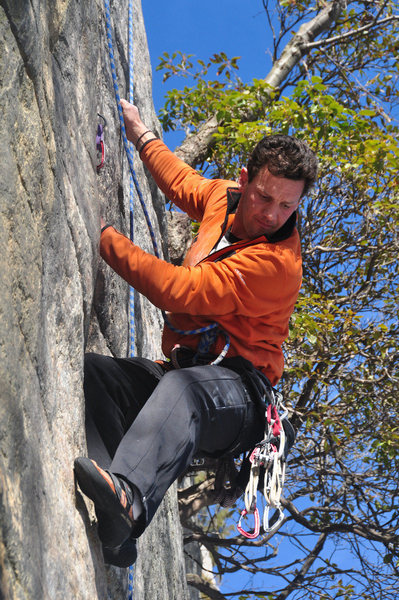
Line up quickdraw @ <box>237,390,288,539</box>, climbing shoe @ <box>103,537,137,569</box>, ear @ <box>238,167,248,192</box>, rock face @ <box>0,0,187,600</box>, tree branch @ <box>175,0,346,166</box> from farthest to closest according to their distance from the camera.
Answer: tree branch @ <box>175,0,346,166</box> < ear @ <box>238,167,248,192</box> < quickdraw @ <box>237,390,288,539</box> < climbing shoe @ <box>103,537,137,569</box> < rock face @ <box>0,0,187,600</box>

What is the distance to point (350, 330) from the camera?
7082 mm

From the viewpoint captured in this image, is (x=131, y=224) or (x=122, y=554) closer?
(x=122, y=554)

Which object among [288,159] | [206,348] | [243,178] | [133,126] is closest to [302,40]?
[133,126]

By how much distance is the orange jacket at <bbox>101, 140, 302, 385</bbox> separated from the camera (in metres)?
3.17

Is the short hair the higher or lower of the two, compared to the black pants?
higher

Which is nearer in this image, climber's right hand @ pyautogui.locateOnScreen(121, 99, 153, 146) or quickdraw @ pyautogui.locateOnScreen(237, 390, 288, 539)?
quickdraw @ pyautogui.locateOnScreen(237, 390, 288, 539)

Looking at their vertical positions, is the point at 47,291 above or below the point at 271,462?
above

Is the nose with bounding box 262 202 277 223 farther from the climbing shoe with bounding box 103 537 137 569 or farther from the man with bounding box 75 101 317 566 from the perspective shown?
the climbing shoe with bounding box 103 537 137 569

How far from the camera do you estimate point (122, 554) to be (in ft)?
9.24

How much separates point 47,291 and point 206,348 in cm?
110

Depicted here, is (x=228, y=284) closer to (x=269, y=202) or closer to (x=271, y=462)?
(x=269, y=202)

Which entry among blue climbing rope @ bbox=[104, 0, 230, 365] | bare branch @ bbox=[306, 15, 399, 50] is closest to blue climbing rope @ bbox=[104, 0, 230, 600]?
blue climbing rope @ bbox=[104, 0, 230, 365]

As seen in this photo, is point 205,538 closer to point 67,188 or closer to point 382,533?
point 382,533

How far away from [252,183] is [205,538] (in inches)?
183
